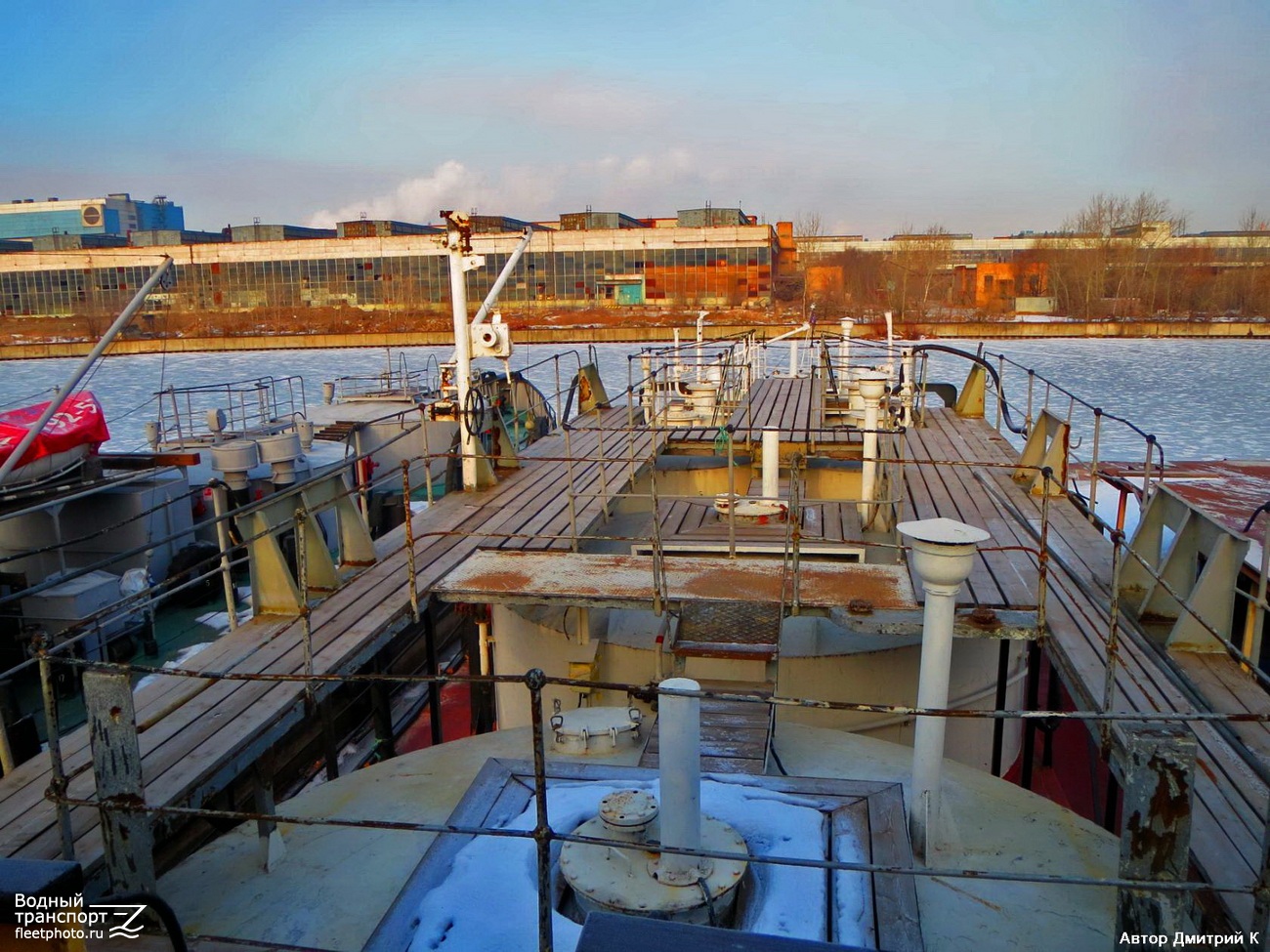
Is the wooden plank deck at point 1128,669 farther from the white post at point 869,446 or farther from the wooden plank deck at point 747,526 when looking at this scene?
the wooden plank deck at point 747,526

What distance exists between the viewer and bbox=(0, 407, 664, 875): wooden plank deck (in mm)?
4145

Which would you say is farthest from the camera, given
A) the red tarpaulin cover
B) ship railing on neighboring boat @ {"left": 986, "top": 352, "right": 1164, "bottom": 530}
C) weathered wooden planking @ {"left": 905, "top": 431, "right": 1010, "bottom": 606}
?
the red tarpaulin cover

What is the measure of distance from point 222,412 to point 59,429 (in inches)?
260

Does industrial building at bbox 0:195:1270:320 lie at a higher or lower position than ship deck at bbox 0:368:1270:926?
higher

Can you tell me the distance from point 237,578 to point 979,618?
42.0ft

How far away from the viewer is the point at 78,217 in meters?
131

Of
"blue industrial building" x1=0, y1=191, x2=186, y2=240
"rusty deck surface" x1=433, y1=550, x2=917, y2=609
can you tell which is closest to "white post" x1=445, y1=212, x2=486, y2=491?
"rusty deck surface" x1=433, y1=550, x2=917, y2=609

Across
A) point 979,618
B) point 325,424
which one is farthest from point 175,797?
point 325,424

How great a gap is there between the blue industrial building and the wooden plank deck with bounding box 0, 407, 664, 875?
136581 millimetres

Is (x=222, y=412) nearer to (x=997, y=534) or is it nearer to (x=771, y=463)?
(x=771, y=463)

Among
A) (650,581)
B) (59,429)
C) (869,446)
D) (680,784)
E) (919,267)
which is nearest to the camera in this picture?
(680,784)

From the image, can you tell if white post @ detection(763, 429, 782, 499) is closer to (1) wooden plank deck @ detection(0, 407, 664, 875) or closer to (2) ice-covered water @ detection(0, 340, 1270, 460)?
(1) wooden plank deck @ detection(0, 407, 664, 875)

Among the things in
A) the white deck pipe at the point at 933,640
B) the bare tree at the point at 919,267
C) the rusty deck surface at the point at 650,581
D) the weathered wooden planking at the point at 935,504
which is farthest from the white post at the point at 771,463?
the bare tree at the point at 919,267

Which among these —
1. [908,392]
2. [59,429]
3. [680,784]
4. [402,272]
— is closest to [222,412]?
[59,429]
